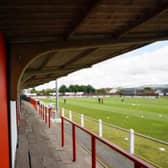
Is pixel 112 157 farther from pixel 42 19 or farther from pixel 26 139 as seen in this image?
pixel 42 19

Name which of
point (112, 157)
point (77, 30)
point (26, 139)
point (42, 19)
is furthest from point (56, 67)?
point (42, 19)

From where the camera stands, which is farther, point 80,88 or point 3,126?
point 80,88

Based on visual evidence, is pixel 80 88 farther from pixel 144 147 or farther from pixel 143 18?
pixel 143 18

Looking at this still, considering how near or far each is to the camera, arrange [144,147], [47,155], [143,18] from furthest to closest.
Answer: [144,147], [47,155], [143,18]

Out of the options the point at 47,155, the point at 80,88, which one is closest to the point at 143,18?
the point at 47,155

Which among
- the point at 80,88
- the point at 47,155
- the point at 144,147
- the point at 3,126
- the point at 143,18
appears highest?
the point at 143,18

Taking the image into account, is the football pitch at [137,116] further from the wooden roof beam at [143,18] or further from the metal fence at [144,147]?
the wooden roof beam at [143,18]

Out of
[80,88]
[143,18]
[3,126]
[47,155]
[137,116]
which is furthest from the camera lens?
[80,88]

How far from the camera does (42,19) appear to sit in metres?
5.04

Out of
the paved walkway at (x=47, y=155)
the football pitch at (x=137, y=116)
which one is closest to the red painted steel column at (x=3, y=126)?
the paved walkway at (x=47, y=155)

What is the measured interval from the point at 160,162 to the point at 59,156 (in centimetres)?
258

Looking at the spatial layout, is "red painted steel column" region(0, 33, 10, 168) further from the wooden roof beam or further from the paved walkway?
the wooden roof beam

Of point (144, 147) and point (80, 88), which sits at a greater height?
point (80, 88)

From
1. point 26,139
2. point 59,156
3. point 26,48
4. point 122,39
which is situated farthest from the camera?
point 26,139
